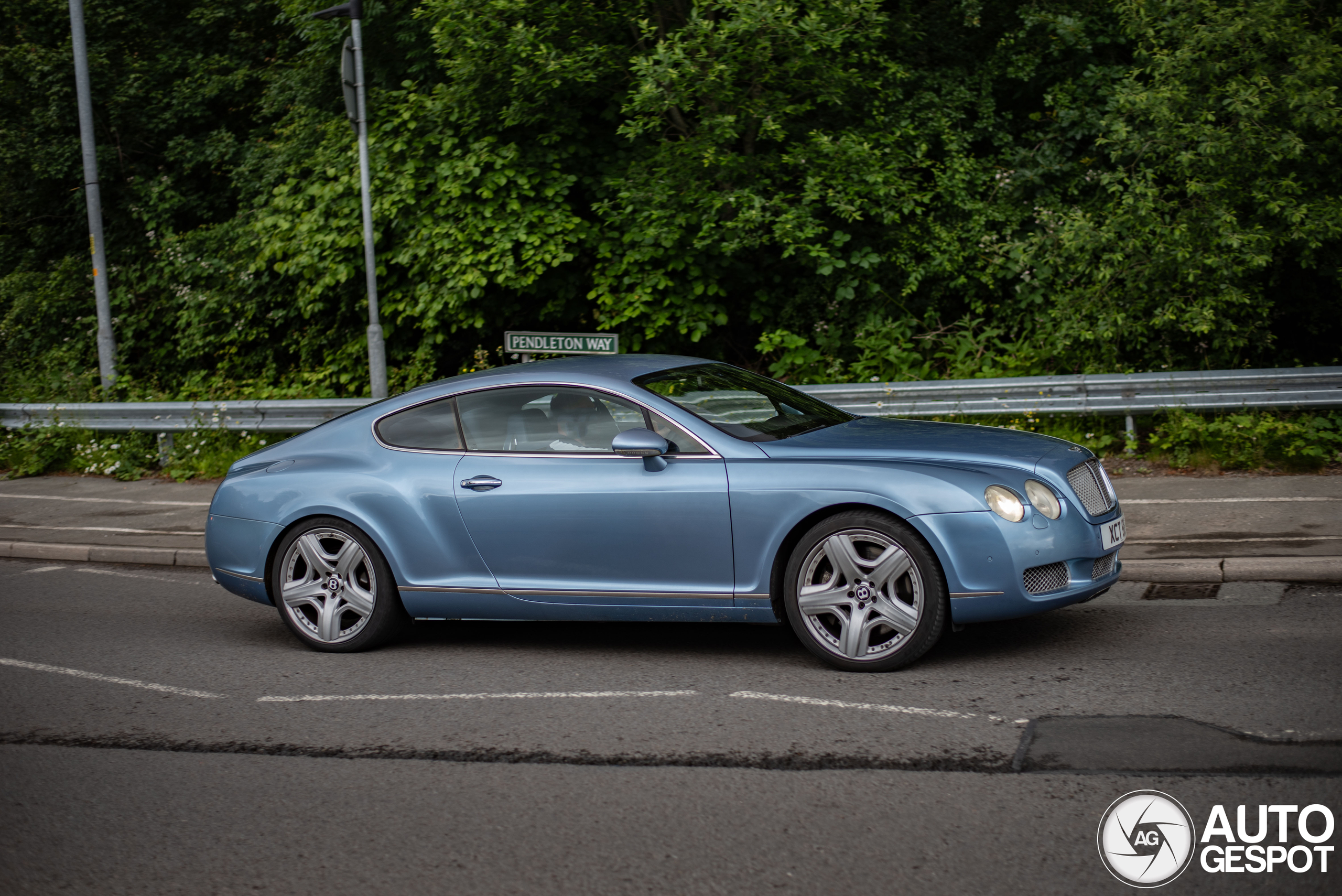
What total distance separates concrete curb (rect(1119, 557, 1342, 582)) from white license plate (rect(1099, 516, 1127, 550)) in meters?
1.59

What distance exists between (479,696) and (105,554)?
5.74 meters

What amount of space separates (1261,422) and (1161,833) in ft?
26.0

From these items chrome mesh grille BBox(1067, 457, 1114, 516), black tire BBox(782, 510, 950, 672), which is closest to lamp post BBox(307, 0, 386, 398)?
black tire BBox(782, 510, 950, 672)

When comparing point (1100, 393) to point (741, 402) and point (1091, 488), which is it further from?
point (741, 402)

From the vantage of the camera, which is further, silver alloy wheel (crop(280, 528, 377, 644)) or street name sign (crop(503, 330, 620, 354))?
street name sign (crop(503, 330, 620, 354))

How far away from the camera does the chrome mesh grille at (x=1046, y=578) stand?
547 cm

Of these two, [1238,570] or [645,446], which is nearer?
[645,446]

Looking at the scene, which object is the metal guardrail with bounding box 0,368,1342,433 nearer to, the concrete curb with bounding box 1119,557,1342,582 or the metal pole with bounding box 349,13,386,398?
the metal pole with bounding box 349,13,386,398

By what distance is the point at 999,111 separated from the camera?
49.1ft

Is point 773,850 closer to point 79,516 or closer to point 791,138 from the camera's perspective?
point 79,516

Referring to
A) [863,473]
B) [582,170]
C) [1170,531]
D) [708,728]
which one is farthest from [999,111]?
[708,728]

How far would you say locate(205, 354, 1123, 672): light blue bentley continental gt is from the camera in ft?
18.2

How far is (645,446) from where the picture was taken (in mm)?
5879

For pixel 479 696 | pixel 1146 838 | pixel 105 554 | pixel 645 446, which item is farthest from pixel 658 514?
pixel 105 554
